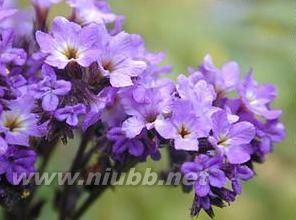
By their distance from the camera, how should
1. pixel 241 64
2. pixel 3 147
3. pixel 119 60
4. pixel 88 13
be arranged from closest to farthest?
pixel 3 147 → pixel 119 60 → pixel 88 13 → pixel 241 64

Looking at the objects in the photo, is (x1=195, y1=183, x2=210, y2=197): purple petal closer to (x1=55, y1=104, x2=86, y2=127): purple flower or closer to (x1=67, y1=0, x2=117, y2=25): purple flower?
(x1=55, y1=104, x2=86, y2=127): purple flower

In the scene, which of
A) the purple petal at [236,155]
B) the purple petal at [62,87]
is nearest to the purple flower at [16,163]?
the purple petal at [62,87]

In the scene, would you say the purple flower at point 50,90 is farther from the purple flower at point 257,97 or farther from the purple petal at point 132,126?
the purple flower at point 257,97

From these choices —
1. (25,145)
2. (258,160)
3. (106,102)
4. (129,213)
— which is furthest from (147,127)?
(129,213)

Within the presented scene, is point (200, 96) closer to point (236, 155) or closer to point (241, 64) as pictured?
point (236, 155)

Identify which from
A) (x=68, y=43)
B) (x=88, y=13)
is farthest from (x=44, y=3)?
(x=68, y=43)

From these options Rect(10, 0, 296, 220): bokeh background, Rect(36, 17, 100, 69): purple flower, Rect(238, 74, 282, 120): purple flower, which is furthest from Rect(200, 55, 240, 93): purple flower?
Rect(10, 0, 296, 220): bokeh background

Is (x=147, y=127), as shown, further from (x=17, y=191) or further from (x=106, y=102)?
(x=17, y=191)

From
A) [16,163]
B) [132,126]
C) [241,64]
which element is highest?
[132,126]
